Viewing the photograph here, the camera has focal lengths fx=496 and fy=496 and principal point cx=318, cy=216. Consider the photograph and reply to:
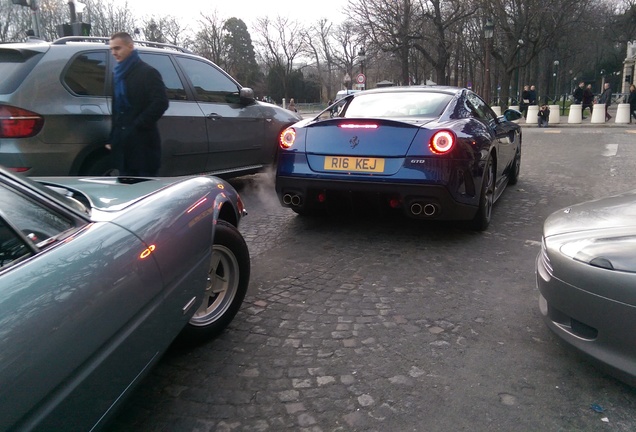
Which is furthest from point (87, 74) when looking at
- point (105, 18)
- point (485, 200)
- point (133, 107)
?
point (105, 18)

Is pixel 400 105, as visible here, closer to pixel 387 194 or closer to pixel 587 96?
pixel 387 194

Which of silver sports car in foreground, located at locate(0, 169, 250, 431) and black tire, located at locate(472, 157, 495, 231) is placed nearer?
silver sports car in foreground, located at locate(0, 169, 250, 431)

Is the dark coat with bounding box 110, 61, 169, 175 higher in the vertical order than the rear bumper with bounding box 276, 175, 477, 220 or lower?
higher

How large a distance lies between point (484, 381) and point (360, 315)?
93 cm

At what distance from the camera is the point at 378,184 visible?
4.23 metres

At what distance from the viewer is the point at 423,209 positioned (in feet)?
14.1

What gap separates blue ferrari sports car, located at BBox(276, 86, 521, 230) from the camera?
13.6 ft

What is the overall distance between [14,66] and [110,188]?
2839mm

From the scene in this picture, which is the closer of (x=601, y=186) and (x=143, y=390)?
(x=143, y=390)

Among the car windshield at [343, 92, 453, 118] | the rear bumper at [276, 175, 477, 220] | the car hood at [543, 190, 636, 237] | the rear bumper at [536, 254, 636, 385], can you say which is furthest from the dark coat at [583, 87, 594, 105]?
the rear bumper at [536, 254, 636, 385]

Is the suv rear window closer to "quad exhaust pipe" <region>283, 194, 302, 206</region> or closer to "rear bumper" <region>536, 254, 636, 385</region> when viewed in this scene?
"quad exhaust pipe" <region>283, 194, 302, 206</region>

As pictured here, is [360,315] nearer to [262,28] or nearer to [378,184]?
[378,184]

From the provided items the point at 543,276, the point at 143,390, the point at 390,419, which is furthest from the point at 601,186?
the point at 143,390

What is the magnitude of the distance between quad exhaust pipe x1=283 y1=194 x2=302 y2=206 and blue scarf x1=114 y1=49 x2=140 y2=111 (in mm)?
1685
